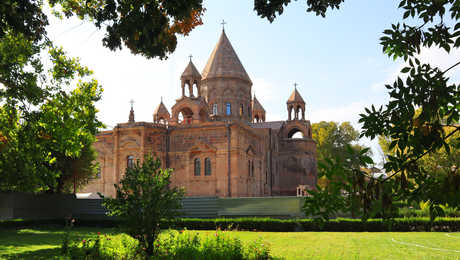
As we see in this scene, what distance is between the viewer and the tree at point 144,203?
378 inches

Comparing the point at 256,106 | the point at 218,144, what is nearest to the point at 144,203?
the point at 218,144

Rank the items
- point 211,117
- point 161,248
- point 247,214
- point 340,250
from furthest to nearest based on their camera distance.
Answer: point 211,117, point 247,214, point 340,250, point 161,248

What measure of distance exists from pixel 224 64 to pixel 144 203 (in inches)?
1336

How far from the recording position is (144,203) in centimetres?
972

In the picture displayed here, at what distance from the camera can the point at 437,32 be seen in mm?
3783

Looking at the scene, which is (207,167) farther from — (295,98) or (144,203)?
(144,203)

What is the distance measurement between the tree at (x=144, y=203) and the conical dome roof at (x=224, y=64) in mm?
32346

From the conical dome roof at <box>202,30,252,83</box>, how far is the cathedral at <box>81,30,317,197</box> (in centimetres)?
10

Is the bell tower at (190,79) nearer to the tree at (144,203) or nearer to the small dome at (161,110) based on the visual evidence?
the small dome at (161,110)

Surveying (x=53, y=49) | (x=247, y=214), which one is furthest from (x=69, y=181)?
(x=53, y=49)

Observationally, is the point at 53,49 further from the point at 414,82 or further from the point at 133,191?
the point at 414,82

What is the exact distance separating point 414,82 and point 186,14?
394 cm

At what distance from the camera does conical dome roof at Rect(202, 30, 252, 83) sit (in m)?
42.2

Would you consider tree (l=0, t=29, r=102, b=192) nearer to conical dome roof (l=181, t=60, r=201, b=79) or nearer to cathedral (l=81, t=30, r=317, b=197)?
cathedral (l=81, t=30, r=317, b=197)
